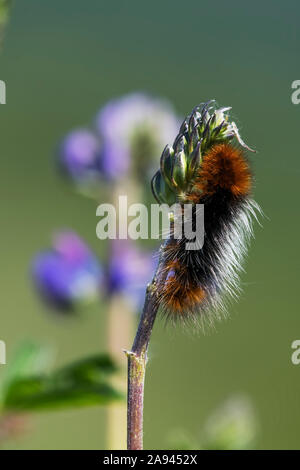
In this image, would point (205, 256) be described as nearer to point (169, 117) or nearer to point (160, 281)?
point (160, 281)

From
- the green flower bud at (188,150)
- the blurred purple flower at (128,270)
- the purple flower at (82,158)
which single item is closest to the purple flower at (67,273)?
the blurred purple flower at (128,270)

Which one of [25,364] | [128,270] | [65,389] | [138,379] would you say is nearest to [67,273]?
[128,270]

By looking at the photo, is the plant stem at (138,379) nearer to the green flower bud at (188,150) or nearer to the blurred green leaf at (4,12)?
the green flower bud at (188,150)

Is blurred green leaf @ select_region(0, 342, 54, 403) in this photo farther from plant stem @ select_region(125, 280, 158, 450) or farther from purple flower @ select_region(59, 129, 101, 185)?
purple flower @ select_region(59, 129, 101, 185)

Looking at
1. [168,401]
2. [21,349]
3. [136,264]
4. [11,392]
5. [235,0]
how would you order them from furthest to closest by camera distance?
[235,0]
[168,401]
[136,264]
[21,349]
[11,392]

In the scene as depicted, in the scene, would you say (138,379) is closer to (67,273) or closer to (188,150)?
(188,150)
